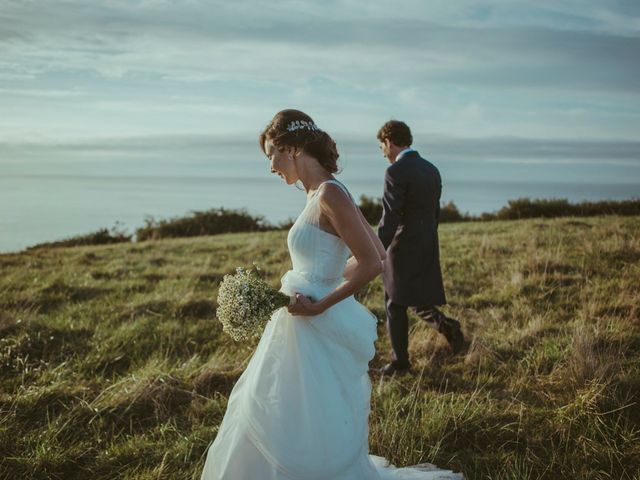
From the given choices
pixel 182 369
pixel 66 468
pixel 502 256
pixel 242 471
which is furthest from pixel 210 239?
pixel 242 471

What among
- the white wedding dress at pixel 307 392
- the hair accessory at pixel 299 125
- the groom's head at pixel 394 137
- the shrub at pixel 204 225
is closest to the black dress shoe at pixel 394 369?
the groom's head at pixel 394 137

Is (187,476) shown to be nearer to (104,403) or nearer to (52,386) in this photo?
(104,403)

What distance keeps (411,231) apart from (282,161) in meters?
2.91

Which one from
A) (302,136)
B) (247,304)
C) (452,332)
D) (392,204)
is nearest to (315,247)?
(247,304)

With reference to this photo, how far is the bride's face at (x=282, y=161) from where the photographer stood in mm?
3500

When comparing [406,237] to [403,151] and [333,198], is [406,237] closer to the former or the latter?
[403,151]

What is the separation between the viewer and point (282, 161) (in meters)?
3.52

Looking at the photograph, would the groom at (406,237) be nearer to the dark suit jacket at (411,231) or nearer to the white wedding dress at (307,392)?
the dark suit jacket at (411,231)

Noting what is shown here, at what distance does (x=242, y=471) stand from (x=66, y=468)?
189 centimetres

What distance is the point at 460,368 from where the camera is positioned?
19.7ft

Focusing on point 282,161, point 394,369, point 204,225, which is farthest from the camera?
point 204,225

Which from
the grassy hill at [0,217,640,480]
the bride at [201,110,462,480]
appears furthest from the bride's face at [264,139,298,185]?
the grassy hill at [0,217,640,480]

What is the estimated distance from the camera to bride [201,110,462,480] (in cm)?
318

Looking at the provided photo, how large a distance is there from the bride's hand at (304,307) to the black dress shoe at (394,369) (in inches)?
118
